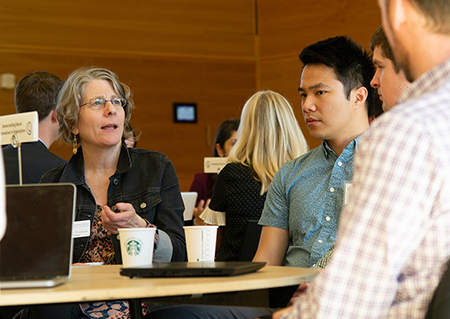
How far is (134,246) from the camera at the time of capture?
4.52 ft

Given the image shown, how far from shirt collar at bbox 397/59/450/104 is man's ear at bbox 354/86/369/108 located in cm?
127

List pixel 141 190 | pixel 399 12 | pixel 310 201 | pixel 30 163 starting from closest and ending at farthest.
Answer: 1. pixel 399 12
2. pixel 310 201
3. pixel 141 190
4. pixel 30 163

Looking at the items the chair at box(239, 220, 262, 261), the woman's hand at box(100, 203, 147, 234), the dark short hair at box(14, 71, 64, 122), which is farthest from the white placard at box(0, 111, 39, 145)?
the dark short hair at box(14, 71, 64, 122)

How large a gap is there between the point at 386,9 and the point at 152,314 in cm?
123

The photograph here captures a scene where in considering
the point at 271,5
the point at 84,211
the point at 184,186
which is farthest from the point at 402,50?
the point at 271,5

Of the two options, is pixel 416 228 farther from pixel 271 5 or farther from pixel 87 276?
pixel 271 5

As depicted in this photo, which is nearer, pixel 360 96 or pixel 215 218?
pixel 360 96

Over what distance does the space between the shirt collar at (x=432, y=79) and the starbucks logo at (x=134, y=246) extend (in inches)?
31.1

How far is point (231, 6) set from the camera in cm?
691

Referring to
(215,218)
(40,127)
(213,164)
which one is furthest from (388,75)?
(40,127)

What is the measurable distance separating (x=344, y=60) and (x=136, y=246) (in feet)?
4.25

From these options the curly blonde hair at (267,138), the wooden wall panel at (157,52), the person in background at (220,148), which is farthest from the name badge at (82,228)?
the wooden wall panel at (157,52)

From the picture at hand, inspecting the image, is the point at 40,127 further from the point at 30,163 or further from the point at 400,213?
the point at 400,213

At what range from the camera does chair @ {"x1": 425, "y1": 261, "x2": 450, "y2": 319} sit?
33.9 inches
